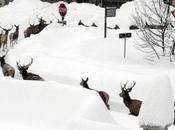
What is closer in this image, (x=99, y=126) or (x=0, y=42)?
(x=99, y=126)

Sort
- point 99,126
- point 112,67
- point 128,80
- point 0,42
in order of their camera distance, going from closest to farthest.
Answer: point 99,126
point 128,80
point 112,67
point 0,42

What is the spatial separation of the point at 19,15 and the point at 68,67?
1658 centimetres

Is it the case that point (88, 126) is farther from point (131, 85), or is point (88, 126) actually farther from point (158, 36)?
point (158, 36)

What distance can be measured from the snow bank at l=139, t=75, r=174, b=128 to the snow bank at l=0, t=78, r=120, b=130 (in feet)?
8.94

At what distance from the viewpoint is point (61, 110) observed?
10.5 metres

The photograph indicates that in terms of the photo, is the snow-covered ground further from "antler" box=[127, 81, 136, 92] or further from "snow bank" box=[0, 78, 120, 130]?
"antler" box=[127, 81, 136, 92]

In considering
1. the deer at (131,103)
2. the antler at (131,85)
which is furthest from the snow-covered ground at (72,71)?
A: the deer at (131,103)

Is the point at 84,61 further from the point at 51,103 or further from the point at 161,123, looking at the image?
the point at 161,123

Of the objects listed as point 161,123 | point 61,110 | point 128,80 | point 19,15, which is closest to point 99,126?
point 161,123

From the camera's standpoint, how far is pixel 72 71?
59.8ft

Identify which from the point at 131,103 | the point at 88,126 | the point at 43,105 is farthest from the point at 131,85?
the point at 88,126

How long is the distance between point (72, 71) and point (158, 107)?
11.5 m

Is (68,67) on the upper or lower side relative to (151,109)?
lower

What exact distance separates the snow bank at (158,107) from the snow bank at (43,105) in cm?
273
